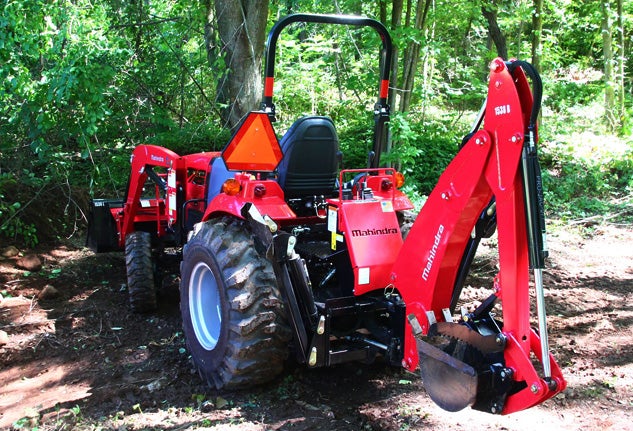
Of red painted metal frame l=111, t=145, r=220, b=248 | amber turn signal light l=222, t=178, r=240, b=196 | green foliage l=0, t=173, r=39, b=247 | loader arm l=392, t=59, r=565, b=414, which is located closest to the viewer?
loader arm l=392, t=59, r=565, b=414

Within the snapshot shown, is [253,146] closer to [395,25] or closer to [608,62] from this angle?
[395,25]

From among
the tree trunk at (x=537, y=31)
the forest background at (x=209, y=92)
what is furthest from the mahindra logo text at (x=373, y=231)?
the tree trunk at (x=537, y=31)

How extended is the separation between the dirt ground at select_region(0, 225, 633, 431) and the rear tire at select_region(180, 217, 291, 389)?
0.19 meters

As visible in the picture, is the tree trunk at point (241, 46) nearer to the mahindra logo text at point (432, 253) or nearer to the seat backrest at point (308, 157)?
the seat backrest at point (308, 157)

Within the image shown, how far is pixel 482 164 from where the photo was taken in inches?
119

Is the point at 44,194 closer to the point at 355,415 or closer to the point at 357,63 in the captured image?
the point at 355,415

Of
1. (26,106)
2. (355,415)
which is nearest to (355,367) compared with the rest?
(355,415)

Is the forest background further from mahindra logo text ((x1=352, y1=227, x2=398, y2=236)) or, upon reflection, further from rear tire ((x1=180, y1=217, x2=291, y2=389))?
mahindra logo text ((x1=352, y1=227, x2=398, y2=236))

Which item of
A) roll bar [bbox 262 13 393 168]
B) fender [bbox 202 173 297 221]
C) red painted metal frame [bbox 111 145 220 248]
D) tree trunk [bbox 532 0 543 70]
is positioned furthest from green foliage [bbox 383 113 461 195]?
fender [bbox 202 173 297 221]

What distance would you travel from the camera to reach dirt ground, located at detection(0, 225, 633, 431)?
3525 mm

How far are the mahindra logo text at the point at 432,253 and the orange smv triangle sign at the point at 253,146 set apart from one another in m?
1.34

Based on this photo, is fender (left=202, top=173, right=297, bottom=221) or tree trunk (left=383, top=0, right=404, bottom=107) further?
tree trunk (left=383, top=0, right=404, bottom=107)

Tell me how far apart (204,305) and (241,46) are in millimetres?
4128

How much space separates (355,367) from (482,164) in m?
1.91
